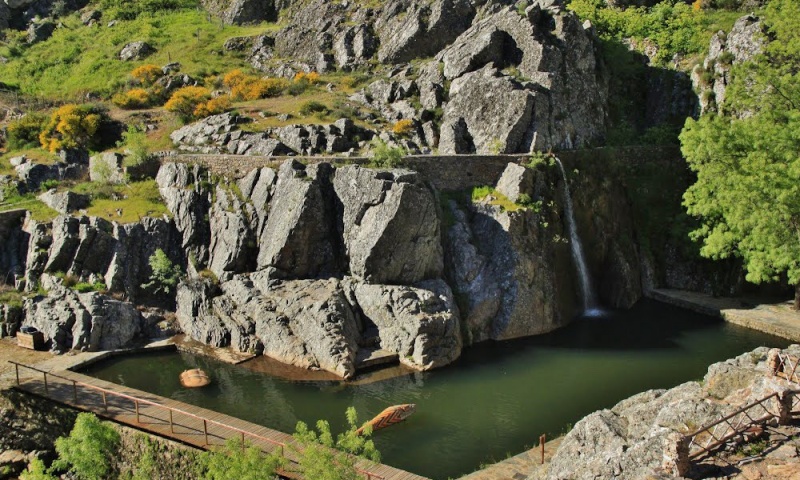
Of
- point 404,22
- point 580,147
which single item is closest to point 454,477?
point 580,147

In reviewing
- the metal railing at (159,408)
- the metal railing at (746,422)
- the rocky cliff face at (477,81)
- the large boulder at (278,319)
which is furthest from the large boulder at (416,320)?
the metal railing at (746,422)

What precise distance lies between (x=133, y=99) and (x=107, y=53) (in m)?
21.2

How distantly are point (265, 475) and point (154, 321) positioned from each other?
880 inches

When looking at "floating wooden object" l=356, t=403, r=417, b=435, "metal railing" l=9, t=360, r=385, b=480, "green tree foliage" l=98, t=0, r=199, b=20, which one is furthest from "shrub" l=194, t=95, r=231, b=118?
"green tree foliage" l=98, t=0, r=199, b=20

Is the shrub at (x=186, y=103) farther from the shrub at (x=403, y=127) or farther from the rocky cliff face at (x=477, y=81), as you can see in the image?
the shrub at (x=403, y=127)

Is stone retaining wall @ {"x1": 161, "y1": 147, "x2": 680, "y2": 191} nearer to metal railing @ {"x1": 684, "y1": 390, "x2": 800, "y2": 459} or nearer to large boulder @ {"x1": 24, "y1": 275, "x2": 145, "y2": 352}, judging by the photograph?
large boulder @ {"x1": 24, "y1": 275, "x2": 145, "y2": 352}

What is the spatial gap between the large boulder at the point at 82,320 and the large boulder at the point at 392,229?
13.2 m

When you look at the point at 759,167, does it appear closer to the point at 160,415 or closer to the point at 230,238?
the point at 230,238

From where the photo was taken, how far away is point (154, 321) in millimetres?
35469

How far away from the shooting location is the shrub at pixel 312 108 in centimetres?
5050

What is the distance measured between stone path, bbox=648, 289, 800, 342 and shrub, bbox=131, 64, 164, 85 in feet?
175

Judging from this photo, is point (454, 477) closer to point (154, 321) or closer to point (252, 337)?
point (252, 337)

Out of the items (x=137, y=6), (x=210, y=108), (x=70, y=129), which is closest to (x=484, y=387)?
(x=210, y=108)

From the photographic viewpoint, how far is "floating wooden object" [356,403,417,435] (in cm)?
2423
